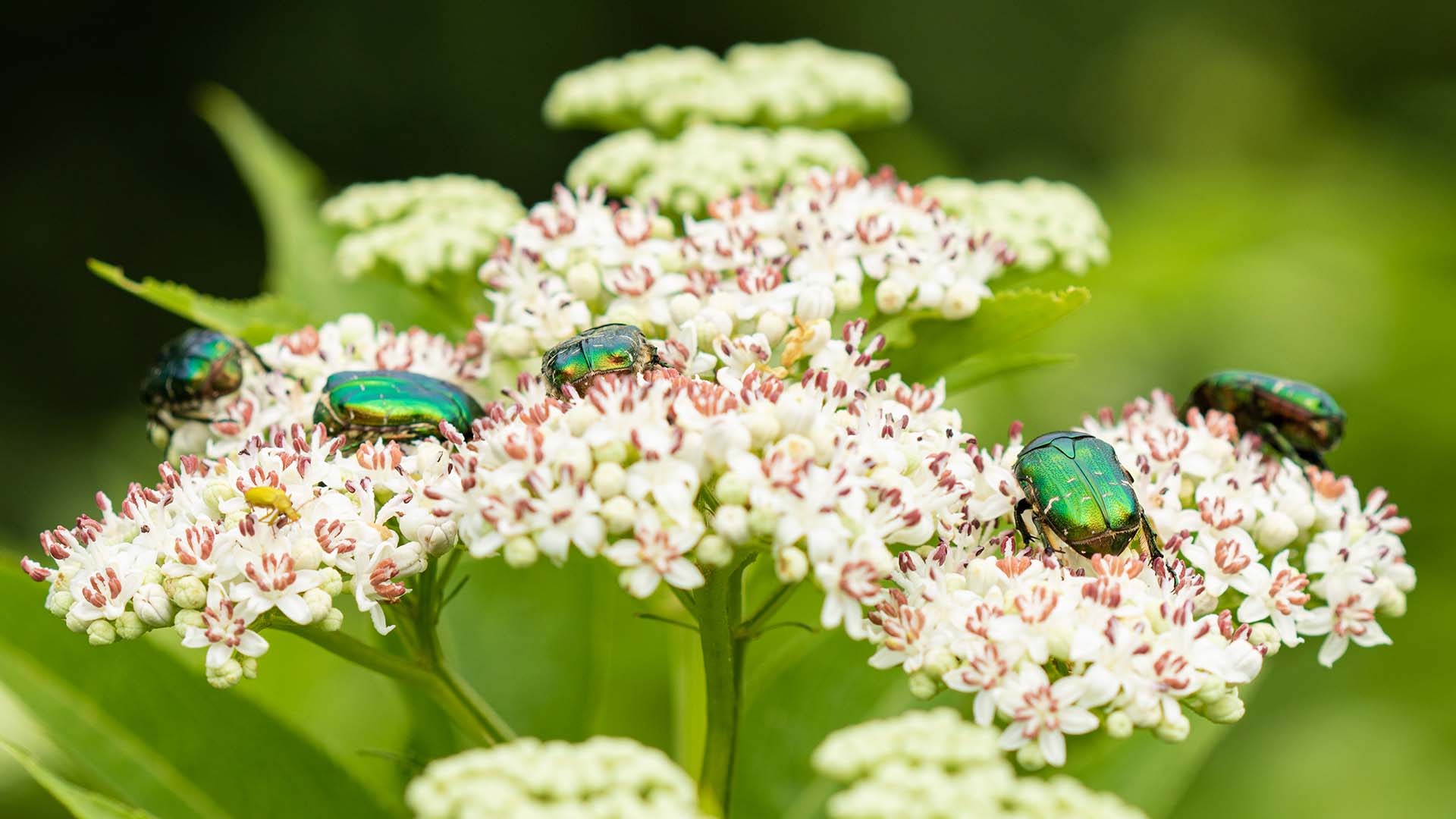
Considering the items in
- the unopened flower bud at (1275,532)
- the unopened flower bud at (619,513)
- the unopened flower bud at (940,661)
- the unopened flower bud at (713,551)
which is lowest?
the unopened flower bud at (940,661)

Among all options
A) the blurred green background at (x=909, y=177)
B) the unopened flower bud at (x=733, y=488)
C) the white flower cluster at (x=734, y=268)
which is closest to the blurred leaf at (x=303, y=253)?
the white flower cluster at (x=734, y=268)

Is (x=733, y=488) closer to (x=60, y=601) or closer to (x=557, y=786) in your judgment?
(x=557, y=786)

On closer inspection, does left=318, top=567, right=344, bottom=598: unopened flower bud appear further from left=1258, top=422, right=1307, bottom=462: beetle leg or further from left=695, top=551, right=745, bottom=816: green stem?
left=1258, top=422, right=1307, bottom=462: beetle leg

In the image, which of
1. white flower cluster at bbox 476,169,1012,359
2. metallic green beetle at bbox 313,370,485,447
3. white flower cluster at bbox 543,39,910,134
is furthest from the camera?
white flower cluster at bbox 543,39,910,134

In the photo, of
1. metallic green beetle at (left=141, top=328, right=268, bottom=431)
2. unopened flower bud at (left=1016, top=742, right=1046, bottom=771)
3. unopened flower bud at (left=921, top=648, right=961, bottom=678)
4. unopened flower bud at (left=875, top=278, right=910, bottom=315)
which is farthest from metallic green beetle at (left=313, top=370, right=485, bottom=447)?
unopened flower bud at (left=1016, top=742, right=1046, bottom=771)

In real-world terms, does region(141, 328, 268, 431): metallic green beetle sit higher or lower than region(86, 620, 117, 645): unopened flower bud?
higher

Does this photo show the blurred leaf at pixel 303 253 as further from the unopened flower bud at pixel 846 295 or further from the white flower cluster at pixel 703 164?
the unopened flower bud at pixel 846 295

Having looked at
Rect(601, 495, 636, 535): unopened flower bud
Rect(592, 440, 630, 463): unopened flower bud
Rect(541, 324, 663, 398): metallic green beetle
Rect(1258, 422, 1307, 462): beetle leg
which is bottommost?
Rect(601, 495, 636, 535): unopened flower bud
